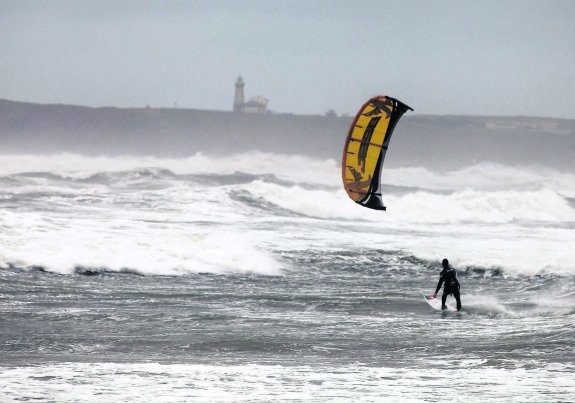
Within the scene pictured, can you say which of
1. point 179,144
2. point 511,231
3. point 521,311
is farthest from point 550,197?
point 179,144

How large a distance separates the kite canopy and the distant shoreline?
70.0 meters

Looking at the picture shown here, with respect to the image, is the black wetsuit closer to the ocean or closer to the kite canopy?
the ocean

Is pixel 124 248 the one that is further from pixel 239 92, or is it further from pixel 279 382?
pixel 239 92

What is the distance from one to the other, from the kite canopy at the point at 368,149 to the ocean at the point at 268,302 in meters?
1.64

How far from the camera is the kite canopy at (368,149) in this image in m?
14.2

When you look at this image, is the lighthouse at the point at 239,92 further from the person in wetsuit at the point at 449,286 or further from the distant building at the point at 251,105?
the person in wetsuit at the point at 449,286

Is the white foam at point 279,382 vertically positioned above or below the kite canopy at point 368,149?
below

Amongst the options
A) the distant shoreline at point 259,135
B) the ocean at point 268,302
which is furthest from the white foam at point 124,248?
the distant shoreline at point 259,135

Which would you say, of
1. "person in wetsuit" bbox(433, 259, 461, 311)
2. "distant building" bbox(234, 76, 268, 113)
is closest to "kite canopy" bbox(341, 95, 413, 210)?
"person in wetsuit" bbox(433, 259, 461, 311)

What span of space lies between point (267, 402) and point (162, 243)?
11.9m

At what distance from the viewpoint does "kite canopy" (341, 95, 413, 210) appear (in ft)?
46.7

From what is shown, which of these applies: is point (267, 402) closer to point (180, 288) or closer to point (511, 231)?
point (180, 288)

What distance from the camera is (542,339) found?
42.9ft

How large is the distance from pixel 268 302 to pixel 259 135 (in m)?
78.5
